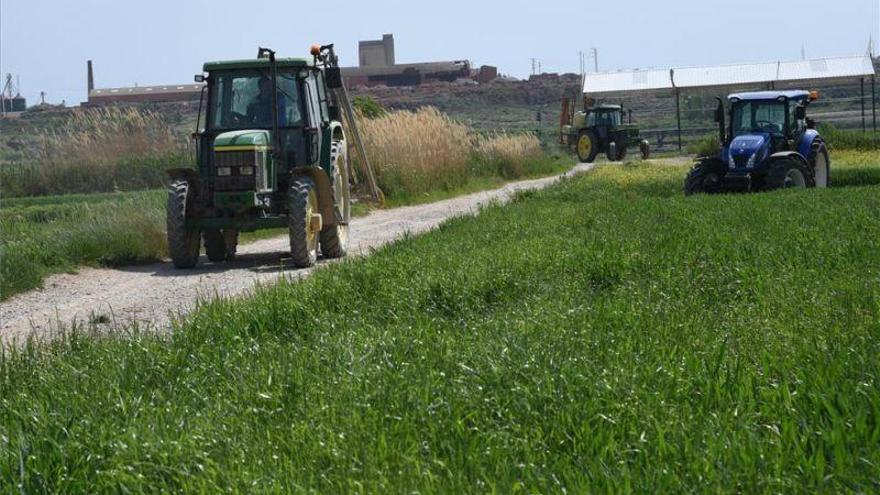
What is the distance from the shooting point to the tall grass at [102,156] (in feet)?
96.7

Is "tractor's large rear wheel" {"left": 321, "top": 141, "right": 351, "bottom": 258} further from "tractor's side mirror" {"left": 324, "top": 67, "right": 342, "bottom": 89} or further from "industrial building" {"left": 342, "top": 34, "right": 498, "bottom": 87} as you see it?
"industrial building" {"left": 342, "top": 34, "right": 498, "bottom": 87}

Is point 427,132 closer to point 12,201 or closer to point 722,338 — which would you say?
point 12,201

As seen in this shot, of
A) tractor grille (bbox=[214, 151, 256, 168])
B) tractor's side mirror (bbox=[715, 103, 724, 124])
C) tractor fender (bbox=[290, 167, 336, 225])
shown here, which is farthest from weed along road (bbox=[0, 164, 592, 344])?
tractor's side mirror (bbox=[715, 103, 724, 124])

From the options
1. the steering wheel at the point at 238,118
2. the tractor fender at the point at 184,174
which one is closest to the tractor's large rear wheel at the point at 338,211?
the steering wheel at the point at 238,118

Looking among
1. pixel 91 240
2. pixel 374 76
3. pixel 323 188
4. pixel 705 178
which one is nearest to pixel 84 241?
pixel 91 240

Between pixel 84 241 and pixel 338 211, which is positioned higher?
pixel 338 211

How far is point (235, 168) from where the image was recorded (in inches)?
598

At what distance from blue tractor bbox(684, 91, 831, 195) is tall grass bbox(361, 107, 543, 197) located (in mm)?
6653

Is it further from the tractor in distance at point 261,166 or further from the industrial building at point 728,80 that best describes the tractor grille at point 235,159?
the industrial building at point 728,80

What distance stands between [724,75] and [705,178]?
30.7m

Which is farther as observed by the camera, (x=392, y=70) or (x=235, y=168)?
(x=392, y=70)

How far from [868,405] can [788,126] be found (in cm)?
1986

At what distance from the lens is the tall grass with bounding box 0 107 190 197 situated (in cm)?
2947

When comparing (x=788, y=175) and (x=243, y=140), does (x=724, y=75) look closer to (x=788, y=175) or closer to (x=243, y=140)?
(x=788, y=175)
